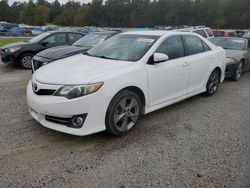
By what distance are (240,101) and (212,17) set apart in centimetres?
7839

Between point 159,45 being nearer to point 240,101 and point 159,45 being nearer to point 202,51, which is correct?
point 202,51

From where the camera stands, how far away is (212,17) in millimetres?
78125

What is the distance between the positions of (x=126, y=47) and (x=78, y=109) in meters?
1.71

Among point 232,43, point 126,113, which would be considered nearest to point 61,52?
point 126,113

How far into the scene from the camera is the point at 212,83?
6.32 metres

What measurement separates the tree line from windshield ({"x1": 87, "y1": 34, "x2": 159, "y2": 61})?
238 ft

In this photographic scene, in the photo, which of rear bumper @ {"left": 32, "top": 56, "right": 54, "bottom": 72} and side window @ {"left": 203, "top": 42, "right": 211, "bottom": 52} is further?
rear bumper @ {"left": 32, "top": 56, "right": 54, "bottom": 72}

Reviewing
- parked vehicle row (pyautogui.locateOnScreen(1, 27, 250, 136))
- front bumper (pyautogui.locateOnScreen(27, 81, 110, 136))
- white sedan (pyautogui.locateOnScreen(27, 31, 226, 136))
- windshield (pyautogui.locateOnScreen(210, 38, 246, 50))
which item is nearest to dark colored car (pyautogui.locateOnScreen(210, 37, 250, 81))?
windshield (pyautogui.locateOnScreen(210, 38, 246, 50))

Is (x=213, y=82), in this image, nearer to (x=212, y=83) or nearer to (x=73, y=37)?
(x=212, y=83)

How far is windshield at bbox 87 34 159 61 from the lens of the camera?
455cm

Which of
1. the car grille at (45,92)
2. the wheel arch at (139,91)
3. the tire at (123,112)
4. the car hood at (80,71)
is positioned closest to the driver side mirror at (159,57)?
the car hood at (80,71)

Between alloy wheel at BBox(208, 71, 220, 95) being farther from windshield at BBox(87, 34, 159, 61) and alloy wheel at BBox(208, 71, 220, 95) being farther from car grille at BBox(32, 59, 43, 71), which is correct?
car grille at BBox(32, 59, 43, 71)

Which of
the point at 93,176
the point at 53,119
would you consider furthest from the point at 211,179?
the point at 53,119

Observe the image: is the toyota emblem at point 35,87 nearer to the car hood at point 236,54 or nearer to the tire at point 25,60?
the tire at point 25,60
